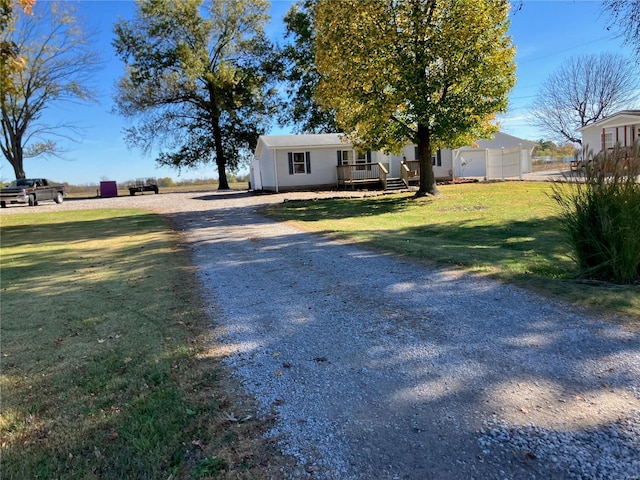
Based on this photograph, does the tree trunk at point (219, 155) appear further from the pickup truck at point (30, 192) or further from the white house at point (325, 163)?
the pickup truck at point (30, 192)

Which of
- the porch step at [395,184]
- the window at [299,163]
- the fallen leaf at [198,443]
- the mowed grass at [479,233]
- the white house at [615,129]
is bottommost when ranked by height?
the fallen leaf at [198,443]

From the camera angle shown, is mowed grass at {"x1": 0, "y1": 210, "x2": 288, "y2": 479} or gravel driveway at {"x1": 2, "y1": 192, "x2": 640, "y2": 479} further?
mowed grass at {"x1": 0, "y1": 210, "x2": 288, "y2": 479}

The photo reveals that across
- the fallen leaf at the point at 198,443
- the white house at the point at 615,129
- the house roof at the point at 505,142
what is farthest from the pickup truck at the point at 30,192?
the white house at the point at 615,129

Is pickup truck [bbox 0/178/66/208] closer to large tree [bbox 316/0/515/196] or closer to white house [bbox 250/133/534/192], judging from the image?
white house [bbox 250/133/534/192]

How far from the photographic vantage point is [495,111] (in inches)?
646

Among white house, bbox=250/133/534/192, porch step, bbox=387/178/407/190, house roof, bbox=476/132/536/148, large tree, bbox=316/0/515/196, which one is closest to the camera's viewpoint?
large tree, bbox=316/0/515/196

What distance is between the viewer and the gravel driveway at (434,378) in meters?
2.33

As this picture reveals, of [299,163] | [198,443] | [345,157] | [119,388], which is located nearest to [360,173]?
[345,157]

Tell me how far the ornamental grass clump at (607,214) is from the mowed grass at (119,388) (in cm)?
462

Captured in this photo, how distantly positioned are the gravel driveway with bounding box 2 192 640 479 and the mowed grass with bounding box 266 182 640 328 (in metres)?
0.59

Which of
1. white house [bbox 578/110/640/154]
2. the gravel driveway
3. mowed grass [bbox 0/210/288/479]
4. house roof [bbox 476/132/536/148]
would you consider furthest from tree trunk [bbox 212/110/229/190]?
the gravel driveway

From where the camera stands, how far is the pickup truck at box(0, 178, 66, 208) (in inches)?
1011

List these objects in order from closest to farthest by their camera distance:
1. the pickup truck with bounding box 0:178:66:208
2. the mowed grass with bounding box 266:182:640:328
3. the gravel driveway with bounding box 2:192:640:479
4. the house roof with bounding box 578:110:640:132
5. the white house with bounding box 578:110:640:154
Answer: the gravel driveway with bounding box 2:192:640:479 → the mowed grass with bounding box 266:182:640:328 → the pickup truck with bounding box 0:178:66:208 → the house roof with bounding box 578:110:640:132 → the white house with bounding box 578:110:640:154

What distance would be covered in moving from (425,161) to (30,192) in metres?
23.3
